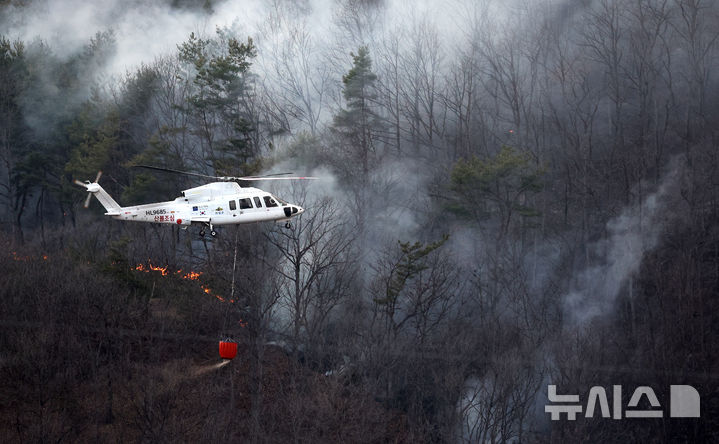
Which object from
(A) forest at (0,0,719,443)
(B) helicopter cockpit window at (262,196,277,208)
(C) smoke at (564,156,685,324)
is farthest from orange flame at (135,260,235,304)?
(C) smoke at (564,156,685,324)

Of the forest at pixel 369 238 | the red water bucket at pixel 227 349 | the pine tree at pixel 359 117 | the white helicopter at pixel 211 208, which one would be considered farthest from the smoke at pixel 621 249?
the red water bucket at pixel 227 349

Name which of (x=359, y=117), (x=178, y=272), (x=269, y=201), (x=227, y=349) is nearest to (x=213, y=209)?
(x=269, y=201)

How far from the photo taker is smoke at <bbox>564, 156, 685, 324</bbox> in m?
49.7

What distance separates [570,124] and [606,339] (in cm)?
1814

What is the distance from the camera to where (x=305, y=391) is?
130 feet

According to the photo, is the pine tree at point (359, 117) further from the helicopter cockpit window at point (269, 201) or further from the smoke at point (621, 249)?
the helicopter cockpit window at point (269, 201)

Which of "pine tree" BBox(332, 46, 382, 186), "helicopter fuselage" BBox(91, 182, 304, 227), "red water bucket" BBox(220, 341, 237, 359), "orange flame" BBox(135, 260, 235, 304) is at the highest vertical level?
"pine tree" BBox(332, 46, 382, 186)

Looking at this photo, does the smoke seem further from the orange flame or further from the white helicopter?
the white helicopter

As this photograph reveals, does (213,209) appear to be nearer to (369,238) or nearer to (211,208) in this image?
(211,208)

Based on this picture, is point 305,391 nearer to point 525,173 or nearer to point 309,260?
point 309,260

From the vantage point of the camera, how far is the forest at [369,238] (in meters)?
38.7

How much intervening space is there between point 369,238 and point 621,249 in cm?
1593

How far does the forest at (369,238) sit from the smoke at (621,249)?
7.0 inches

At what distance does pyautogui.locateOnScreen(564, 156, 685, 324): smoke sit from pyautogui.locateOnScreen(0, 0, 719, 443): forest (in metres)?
0.18
